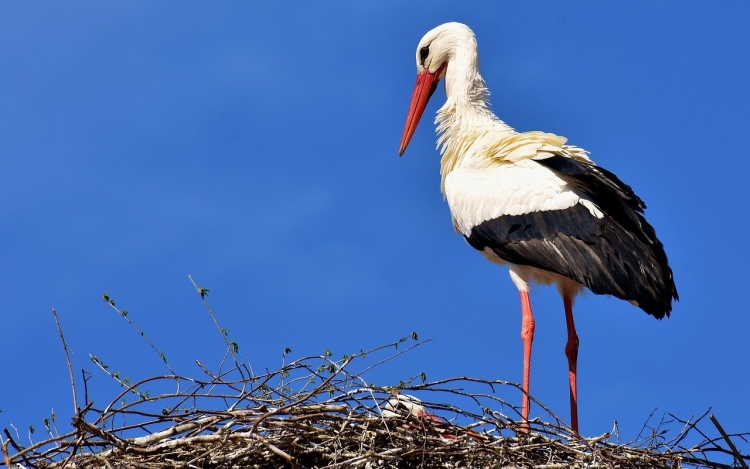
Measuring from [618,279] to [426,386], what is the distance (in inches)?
69.2

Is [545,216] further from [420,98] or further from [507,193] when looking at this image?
[420,98]

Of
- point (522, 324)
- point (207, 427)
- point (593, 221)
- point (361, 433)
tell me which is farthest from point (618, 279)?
point (207, 427)

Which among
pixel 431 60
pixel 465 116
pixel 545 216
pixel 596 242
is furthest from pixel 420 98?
pixel 596 242

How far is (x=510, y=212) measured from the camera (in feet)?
24.3

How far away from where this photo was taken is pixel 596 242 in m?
7.05

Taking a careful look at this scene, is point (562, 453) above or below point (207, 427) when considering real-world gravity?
below

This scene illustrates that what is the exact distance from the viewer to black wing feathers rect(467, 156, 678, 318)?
22.5ft

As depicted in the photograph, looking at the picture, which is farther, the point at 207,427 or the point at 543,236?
the point at 543,236

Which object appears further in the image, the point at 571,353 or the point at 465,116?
the point at 465,116

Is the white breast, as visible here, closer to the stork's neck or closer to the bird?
the bird

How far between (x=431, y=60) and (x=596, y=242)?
2148mm

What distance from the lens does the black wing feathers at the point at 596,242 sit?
6871mm

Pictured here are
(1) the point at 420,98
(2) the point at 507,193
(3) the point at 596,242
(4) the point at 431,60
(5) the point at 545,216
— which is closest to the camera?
(3) the point at 596,242

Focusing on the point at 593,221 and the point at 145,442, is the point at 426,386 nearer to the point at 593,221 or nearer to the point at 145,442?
the point at 145,442
